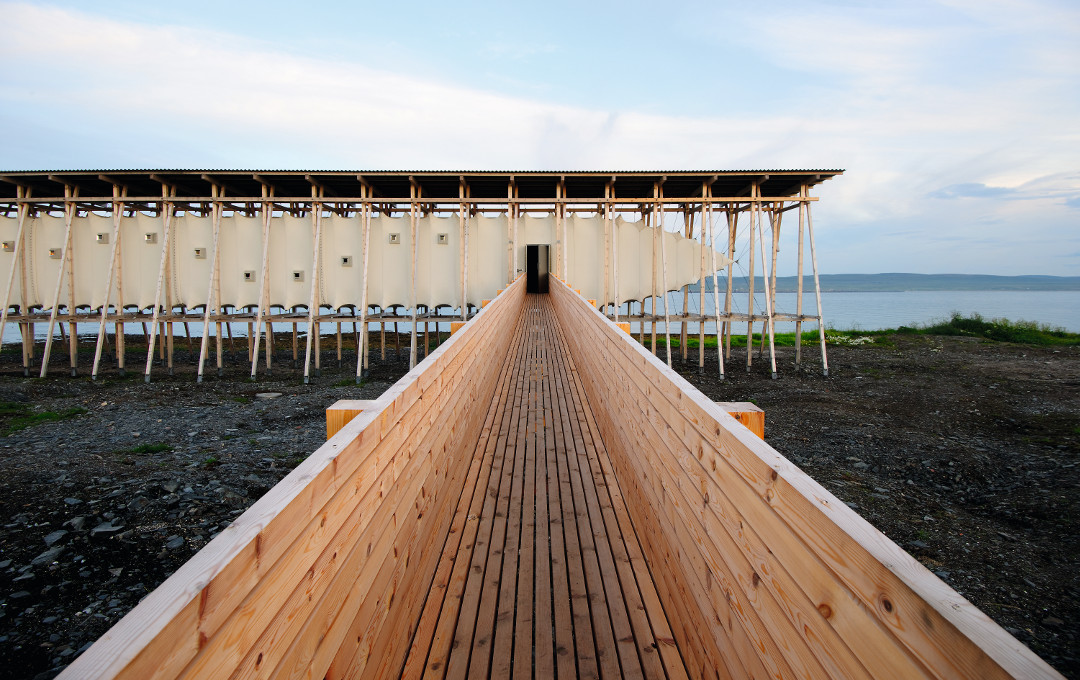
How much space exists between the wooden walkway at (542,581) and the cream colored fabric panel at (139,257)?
1910 centimetres

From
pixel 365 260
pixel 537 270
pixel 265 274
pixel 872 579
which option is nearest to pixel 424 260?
pixel 365 260

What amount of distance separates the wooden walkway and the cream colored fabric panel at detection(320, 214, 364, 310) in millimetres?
14031

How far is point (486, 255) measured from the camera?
18.0 meters

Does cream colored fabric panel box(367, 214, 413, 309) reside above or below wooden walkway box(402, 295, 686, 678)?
above

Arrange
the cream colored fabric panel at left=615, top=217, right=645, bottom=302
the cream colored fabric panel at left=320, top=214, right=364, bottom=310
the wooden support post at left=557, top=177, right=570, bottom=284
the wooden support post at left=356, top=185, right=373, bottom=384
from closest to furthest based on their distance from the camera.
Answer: the wooden support post at left=356, top=185, right=373, bottom=384 < the wooden support post at left=557, top=177, right=570, bottom=284 < the cream colored fabric panel at left=320, top=214, right=364, bottom=310 < the cream colored fabric panel at left=615, top=217, right=645, bottom=302

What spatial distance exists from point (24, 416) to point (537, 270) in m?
21.3

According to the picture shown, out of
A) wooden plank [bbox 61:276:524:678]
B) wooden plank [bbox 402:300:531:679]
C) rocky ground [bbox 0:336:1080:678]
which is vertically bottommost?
rocky ground [bbox 0:336:1080:678]

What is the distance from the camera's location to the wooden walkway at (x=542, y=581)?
2.57 m

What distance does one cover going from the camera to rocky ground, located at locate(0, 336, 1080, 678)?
530 centimetres

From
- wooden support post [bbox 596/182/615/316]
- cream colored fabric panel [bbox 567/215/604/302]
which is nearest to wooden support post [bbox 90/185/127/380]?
cream colored fabric panel [bbox 567/215/604/302]

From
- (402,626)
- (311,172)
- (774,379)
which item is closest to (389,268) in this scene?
(311,172)

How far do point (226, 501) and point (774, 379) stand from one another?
53.1 ft

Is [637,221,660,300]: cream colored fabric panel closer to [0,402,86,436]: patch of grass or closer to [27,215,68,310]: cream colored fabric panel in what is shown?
[0,402,86,436]: patch of grass

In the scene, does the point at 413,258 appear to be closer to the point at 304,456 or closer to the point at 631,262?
the point at 631,262
